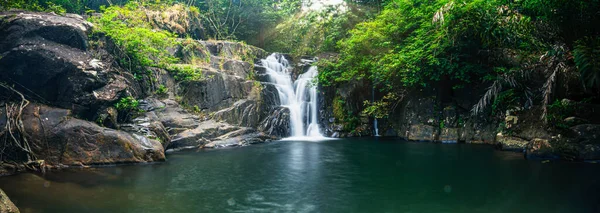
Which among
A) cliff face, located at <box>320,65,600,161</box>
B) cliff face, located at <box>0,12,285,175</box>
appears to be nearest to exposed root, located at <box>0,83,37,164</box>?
cliff face, located at <box>0,12,285,175</box>

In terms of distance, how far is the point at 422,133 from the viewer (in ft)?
52.0

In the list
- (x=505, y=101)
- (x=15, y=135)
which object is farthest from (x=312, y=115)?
(x=15, y=135)

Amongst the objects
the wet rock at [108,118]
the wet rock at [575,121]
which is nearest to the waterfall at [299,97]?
the wet rock at [108,118]

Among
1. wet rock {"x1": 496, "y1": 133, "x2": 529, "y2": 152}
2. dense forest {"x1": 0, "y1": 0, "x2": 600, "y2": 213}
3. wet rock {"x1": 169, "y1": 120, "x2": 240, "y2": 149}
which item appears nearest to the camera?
dense forest {"x1": 0, "y1": 0, "x2": 600, "y2": 213}

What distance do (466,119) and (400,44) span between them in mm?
4786

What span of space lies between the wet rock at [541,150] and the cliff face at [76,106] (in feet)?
34.4

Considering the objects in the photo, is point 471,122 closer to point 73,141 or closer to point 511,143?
point 511,143

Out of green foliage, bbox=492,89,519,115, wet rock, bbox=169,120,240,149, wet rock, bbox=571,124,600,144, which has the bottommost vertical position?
wet rock, bbox=169,120,240,149

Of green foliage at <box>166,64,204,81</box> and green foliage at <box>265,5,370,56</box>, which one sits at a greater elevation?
green foliage at <box>265,5,370,56</box>

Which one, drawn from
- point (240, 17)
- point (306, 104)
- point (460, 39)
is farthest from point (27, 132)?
point (240, 17)

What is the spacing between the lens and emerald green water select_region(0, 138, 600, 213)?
18.9 ft

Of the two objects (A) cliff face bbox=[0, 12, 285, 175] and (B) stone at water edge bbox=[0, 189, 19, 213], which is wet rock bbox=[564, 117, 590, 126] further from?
(B) stone at water edge bbox=[0, 189, 19, 213]

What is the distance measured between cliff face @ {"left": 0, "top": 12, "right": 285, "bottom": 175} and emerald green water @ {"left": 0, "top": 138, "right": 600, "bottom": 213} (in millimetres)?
903

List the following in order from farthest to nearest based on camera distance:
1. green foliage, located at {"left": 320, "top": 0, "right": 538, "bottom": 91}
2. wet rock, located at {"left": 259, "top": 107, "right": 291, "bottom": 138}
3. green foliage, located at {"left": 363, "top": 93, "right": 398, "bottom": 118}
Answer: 1. green foliage, located at {"left": 363, "top": 93, "right": 398, "bottom": 118}
2. wet rock, located at {"left": 259, "top": 107, "right": 291, "bottom": 138}
3. green foliage, located at {"left": 320, "top": 0, "right": 538, "bottom": 91}
